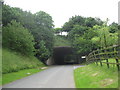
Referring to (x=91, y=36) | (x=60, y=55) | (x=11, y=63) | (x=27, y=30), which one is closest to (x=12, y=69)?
(x=11, y=63)

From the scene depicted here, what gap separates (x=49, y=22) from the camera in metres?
41.0

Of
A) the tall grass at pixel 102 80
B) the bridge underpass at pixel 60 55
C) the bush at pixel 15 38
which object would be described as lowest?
the bridge underpass at pixel 60 55

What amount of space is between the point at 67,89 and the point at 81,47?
31892 millimetres

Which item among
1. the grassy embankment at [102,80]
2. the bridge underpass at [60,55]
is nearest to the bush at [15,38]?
the grassy embankment at [102,80]

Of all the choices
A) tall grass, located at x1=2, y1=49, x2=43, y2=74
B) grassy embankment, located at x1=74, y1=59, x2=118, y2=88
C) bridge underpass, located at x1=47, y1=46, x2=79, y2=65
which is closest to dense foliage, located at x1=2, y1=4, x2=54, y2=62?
tall grass, located at x1=2, y1=49, x2=43, y2=74

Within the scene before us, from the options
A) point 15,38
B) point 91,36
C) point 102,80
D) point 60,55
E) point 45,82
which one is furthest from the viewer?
point 60,55

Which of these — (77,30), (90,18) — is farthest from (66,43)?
(90,18)

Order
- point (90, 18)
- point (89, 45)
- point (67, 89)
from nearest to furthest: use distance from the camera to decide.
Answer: point (67, 89), point (89, 45), point (90, 18)

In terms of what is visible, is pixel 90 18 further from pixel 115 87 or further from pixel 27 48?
pixel 115 87

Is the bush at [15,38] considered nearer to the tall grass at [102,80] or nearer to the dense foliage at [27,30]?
the dense foliage at [27,30]

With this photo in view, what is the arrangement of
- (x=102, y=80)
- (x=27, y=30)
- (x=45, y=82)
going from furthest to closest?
(x=27, y=30), (x=45, y=82), (x=102, y=80)

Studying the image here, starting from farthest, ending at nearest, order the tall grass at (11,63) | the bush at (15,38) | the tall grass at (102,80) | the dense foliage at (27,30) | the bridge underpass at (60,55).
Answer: the bridge underpass at (60,55)
the dense foliage at (27,30)
the bush at (15,38)
the tall grass at (11,63)
the tall grass at (102,80)

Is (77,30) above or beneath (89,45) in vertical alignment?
above

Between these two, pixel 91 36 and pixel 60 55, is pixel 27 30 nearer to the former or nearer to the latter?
pixel 91 36
